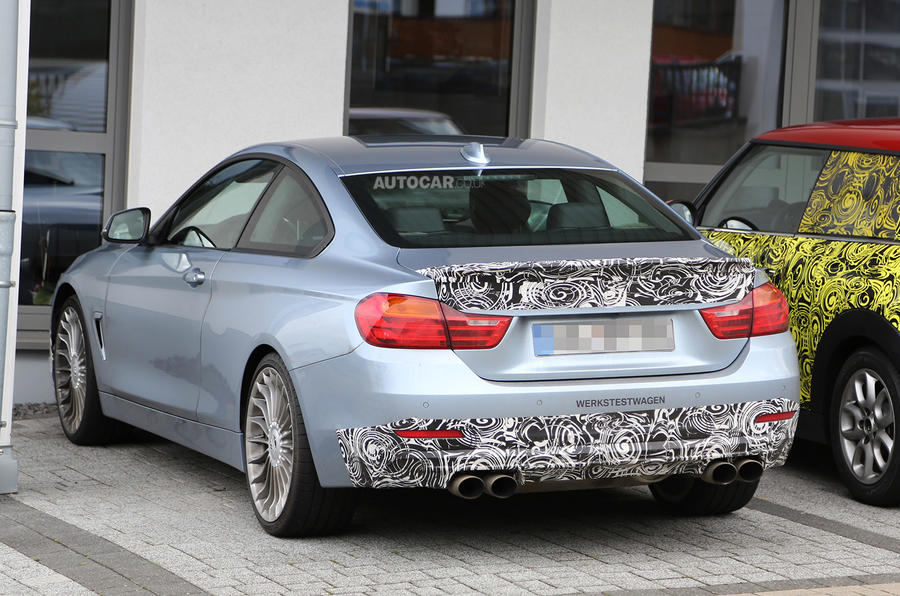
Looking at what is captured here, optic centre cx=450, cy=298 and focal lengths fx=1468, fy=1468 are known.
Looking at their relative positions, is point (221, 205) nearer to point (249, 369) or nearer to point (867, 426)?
point (249, 369)

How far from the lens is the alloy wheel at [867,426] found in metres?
6.53

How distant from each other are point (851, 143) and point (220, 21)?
4507 mm

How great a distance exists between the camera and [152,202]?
382 inches

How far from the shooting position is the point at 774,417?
5.39 meters

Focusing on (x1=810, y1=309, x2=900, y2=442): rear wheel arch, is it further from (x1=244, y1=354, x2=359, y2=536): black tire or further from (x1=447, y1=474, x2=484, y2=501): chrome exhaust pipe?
(x1=244, y1=354, x2=359, y2=536): black tire

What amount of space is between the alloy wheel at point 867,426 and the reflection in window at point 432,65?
4.89 metres

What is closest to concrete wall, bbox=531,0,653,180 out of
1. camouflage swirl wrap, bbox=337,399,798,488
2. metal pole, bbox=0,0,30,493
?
metal pole, bbox=0,0,30,493

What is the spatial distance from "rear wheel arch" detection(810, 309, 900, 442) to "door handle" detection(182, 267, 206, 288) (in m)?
2.85

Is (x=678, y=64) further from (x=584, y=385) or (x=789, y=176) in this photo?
(x=584, y=385)

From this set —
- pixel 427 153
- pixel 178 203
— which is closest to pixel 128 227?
pixel 178 203

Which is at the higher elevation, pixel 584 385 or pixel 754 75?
pixel 754 75

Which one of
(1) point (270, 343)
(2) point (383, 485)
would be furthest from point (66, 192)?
(2) point (383, 485)

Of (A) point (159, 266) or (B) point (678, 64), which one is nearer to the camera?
(A) point (159, 266)

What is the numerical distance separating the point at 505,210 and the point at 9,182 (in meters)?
2.24
